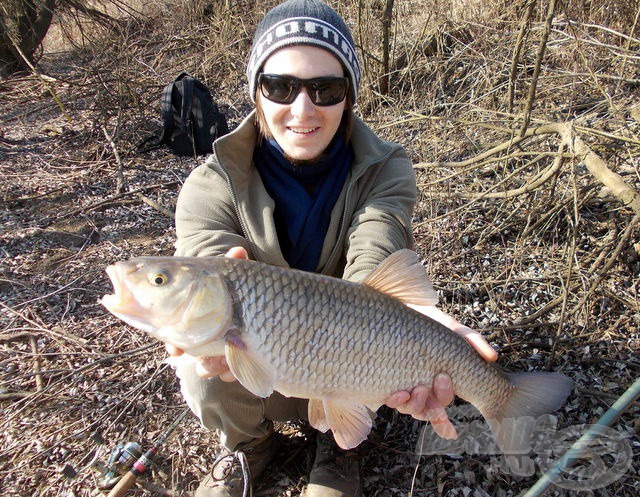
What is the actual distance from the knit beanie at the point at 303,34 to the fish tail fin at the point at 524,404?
104 centimetres

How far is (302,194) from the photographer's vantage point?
5.41 ft

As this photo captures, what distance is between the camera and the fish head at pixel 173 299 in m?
1.09

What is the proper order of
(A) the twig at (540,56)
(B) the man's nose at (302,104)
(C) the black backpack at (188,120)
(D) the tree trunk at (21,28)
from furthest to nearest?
(D) the tree trunk at (21,28), (C) the black backpack at (188,120), (A) the twig at (540,56), (B) the man's nose at (302,104)

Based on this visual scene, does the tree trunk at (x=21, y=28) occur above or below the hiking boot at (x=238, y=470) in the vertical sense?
above

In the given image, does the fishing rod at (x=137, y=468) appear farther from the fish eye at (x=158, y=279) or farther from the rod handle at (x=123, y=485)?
the fish eye at (x=158, y=279)

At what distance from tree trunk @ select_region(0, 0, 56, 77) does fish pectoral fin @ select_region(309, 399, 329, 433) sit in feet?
18.5

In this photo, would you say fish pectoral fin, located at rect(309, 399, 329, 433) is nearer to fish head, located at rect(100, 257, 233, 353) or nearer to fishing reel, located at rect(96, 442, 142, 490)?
fish head, located at rect(100, 257, 233, 353)

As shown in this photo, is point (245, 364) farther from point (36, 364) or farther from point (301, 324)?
point (36, 364)

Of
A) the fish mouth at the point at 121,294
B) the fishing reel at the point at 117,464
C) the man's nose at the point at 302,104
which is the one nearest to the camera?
the fish mouth at the point at 121,294

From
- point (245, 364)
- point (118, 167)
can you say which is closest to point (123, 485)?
point (245, 364)

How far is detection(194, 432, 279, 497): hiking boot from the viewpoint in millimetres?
1612

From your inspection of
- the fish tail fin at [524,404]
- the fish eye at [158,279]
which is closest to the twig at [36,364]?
the fish eye at [158,279]

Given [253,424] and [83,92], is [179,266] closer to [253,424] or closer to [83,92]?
[253,424]

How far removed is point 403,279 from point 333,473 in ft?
2.51
